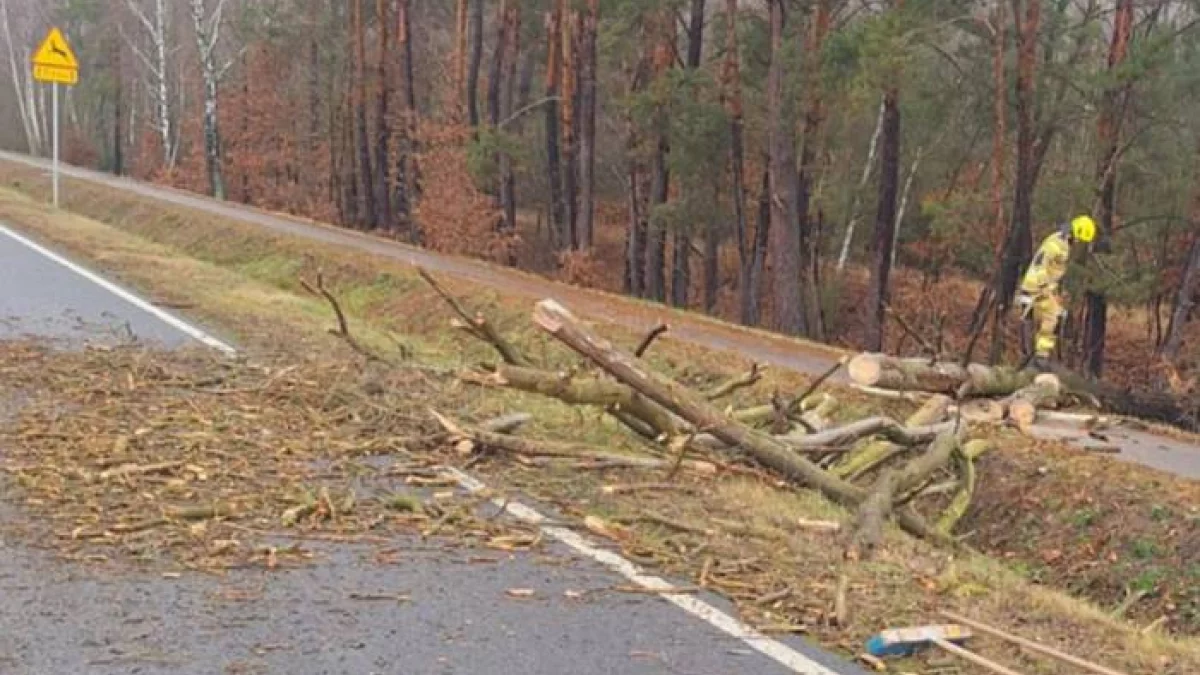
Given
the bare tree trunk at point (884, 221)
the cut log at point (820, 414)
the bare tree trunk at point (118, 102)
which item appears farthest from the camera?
the bare tree trunk at point (118, 102)

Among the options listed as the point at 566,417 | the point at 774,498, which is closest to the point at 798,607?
the point at 774,498

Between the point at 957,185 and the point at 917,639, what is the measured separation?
1218 inches

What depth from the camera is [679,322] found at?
616 inches

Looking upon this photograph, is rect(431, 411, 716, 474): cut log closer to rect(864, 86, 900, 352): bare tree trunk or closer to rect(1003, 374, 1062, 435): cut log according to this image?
rect(1003, 374, 1062, 435): cut log

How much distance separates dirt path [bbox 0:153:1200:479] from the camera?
10359 millimetres

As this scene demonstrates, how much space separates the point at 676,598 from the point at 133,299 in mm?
10089

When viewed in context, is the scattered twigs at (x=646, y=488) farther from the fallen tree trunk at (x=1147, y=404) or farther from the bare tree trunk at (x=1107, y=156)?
the bare tree trunk at (x=1107, y=156)

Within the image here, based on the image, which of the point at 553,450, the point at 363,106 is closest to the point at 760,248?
the point at 363,106

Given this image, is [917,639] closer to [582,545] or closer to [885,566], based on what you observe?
[885,566]

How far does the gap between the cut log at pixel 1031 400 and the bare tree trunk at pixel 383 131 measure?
89.8 ft

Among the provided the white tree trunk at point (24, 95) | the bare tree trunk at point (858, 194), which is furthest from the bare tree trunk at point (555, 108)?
the white tree trunk at point (24, 95)

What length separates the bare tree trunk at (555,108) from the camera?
33.2 m

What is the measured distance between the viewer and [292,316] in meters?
13.6

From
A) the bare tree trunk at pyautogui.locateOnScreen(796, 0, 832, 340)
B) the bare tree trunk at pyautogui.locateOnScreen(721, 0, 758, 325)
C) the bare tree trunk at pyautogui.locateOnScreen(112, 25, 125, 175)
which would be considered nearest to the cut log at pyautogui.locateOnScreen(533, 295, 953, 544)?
the bare tree trunk at pyautogui.locateOnScreen(796, 0, 832, 340)
